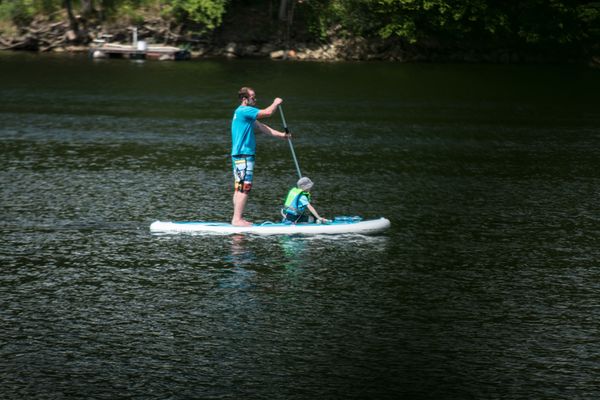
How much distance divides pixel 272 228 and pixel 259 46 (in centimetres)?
4784

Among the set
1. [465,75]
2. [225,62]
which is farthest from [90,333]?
[225,62]

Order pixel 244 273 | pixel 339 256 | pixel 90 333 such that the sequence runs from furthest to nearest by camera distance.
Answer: pixel 339 256, pixel 244 273, pixel 90 333

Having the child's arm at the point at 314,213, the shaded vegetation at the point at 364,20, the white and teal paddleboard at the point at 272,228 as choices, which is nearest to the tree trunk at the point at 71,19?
the shaded vegetation at the point at 364,20

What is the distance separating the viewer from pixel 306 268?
15.3m

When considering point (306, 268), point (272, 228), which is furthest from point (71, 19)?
point (306, 268)

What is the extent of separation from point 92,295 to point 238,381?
3.72m

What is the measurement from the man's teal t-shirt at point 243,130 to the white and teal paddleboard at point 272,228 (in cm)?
128

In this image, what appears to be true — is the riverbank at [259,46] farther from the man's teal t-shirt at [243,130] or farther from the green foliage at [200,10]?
the man's teal t-shirt at [243,130]

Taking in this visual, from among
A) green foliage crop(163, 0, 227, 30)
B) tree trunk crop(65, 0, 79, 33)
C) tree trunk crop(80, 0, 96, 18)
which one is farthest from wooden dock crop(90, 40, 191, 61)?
tree trunk crop(80, 0, 96, 18)

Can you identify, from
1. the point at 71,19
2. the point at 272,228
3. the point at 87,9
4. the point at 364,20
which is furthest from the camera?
the point at 87,9

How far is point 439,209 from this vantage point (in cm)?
1978

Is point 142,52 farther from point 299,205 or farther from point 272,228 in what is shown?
point 272,228

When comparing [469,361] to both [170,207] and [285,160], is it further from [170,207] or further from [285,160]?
[285,160]

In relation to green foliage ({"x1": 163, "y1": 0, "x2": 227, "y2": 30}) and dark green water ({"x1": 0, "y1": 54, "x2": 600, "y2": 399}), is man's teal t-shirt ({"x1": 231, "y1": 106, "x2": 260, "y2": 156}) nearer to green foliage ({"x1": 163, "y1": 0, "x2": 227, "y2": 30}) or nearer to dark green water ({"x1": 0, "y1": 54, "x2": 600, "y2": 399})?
dark green water ({"x1": 0, "y1": 54, "x2": 600, "y2": 399})
